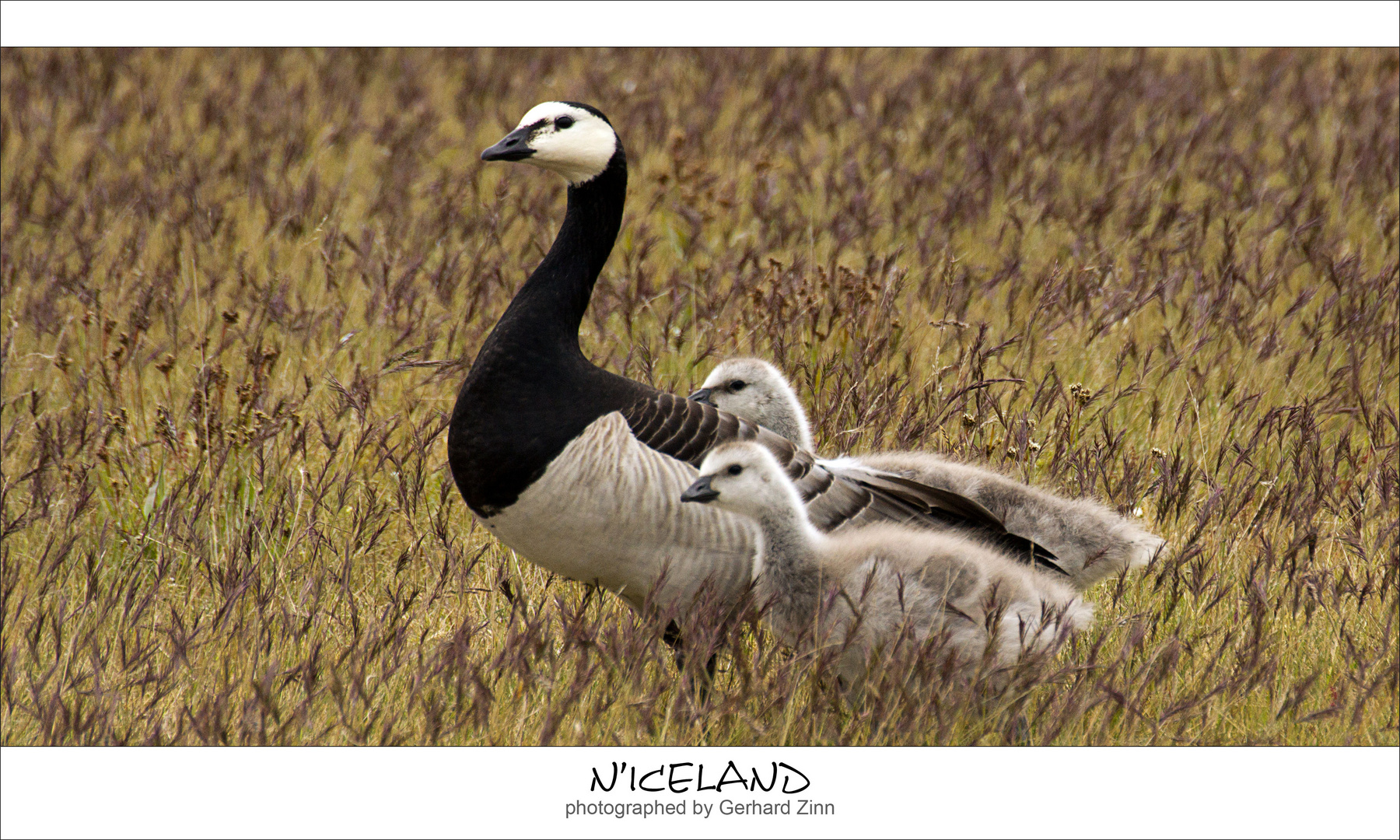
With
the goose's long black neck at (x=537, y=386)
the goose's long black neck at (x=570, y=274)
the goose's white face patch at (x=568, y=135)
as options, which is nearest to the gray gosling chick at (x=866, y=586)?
the goose's long black neck at (x=537, y=386)

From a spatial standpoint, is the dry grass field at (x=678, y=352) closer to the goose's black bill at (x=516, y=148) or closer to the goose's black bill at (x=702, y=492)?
the goose's black bill at (x=702, y=492)

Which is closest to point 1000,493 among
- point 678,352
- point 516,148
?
point 516,148

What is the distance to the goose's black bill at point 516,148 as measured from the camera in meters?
4.58

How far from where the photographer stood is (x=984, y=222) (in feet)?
28.8

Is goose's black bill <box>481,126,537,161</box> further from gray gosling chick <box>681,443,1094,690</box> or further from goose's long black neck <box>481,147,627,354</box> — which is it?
gray gosling chick <box>681,443,1094,690</box>

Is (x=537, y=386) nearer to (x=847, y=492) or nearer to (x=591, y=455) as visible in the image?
(x=591, y=455)

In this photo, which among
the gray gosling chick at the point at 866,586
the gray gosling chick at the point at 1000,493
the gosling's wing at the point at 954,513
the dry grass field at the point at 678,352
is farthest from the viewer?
the gray gosling chick at the point at 1000,493

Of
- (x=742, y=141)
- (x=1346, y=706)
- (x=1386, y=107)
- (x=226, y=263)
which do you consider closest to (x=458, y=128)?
(x=742, y=141)

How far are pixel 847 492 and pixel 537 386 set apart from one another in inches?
44.3

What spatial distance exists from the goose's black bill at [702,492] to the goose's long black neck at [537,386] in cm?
43

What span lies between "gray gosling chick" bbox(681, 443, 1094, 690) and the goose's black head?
4.08 ft

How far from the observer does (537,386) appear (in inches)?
169

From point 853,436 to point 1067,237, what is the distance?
3.51 meters

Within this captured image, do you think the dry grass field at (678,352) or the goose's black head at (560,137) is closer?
the dry grass field at (678,352)
